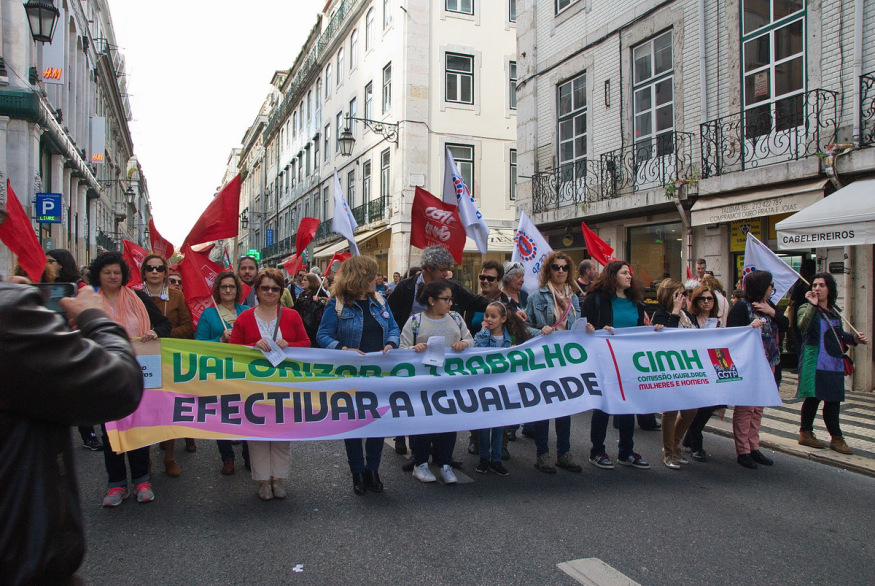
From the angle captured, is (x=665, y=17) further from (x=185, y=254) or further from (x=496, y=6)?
(x=496, y=6)

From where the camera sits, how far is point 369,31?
29.0 m

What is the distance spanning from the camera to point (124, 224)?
60.8 meters

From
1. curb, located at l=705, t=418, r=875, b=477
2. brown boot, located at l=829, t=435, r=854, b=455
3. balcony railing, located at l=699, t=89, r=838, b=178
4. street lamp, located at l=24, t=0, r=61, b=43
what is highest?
street lamp, located at l=24, t=0, r=61, b=43

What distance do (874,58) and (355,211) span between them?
2239 cm

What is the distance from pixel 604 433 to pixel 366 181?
24.8 m

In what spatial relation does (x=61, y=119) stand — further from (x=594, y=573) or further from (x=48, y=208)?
(x=594, y=573)

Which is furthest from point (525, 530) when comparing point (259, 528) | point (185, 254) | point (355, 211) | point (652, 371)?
point (355, 211)

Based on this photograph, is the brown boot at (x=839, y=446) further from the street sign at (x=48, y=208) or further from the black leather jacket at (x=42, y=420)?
the street sign at (x=48, y=208)

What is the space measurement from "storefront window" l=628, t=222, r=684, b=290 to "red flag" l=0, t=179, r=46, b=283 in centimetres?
1075

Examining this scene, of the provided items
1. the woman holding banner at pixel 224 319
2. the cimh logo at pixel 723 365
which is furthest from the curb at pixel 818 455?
the woman holding banner at pixel 224 319

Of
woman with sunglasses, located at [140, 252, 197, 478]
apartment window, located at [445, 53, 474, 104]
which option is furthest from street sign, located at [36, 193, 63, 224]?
apartment window, located at [445, 53, 474, 104]

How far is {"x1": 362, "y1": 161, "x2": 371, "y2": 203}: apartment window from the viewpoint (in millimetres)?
28597

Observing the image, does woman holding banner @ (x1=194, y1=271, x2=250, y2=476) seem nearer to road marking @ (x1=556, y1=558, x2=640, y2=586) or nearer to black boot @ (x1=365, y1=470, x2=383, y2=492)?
black boot @ (x1=365, y1=470, x2=383, y2=492)

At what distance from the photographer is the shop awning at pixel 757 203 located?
9.80m
